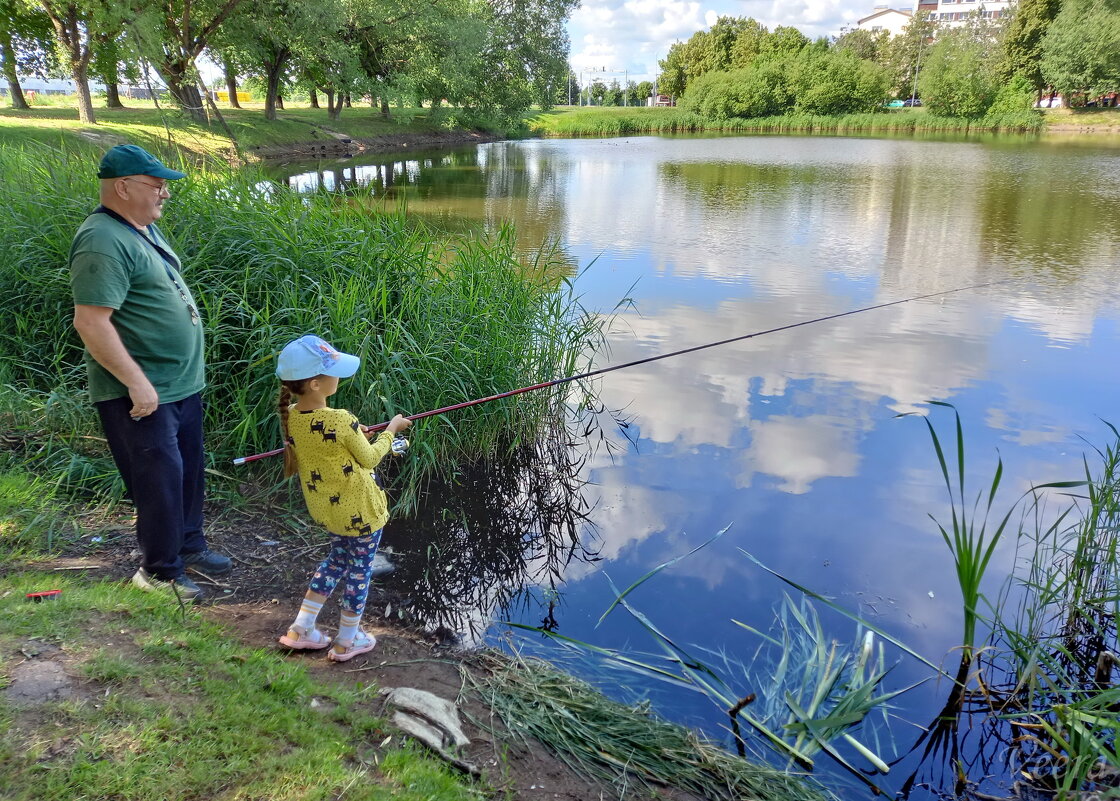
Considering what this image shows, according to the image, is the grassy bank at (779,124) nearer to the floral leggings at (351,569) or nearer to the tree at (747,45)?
the tree at (747,45)

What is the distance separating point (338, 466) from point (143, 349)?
0.90 meters

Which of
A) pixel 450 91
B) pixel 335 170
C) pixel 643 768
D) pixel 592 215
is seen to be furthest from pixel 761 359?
pixel 450 91

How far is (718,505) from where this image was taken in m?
4.87

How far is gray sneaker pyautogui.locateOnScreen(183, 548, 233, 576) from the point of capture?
340 cm

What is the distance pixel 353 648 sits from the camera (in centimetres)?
299

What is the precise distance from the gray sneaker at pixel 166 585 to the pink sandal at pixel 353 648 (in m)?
0.64

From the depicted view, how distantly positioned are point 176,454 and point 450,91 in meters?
32.8

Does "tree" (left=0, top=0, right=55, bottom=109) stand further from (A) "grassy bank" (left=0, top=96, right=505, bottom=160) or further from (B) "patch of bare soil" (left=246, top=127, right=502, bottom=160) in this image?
(B) "patch of bare soil" (left=246, top=127, right=502, bottom=160)

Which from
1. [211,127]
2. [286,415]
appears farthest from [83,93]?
[286,415]

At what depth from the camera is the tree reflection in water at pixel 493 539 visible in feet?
12.6

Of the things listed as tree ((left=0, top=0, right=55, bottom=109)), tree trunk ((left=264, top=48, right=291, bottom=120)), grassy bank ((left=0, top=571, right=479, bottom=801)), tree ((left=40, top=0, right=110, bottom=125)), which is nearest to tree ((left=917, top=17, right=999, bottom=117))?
tree trunk ((left=264, top=48, right=291, bottom=120))

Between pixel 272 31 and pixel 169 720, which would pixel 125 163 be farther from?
pixel 272 31

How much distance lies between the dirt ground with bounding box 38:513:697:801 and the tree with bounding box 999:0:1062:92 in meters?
59.1

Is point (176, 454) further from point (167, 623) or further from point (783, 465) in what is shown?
point (783, 465)
